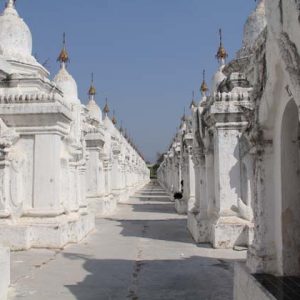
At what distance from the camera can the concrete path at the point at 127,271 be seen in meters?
6.25

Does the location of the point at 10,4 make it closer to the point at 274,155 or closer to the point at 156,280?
the point at 156,280

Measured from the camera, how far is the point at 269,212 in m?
5.00

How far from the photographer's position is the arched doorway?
4.69 metres

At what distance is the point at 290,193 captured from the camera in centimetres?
472

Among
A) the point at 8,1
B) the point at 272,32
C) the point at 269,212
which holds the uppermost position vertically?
the point at 8,1

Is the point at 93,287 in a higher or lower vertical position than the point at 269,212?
lower

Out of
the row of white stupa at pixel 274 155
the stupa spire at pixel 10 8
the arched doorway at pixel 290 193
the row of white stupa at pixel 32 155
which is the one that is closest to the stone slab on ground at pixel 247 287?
the row of white stupa at pixel 274 155

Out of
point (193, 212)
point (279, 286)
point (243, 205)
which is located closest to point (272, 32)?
point (279, 286)

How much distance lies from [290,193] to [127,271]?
3.69 m

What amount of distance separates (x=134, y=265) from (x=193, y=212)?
4.83m

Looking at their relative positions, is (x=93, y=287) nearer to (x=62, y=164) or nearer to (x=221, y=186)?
(x=221, y=186)

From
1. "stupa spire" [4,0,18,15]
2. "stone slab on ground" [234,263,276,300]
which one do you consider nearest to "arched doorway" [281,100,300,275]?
"stone slab on ground" [234,263,276,300]

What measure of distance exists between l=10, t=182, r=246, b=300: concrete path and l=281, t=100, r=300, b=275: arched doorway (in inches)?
61.3

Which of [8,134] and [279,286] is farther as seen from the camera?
[8,134]
